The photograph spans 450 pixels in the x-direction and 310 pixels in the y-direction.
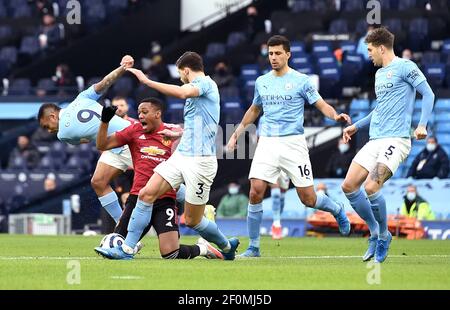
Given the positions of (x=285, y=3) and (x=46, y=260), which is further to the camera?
(x=285, y=3)

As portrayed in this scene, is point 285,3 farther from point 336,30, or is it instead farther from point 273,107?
point 273,107

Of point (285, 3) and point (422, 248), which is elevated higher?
point (285, 3)

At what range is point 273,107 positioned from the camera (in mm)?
15609

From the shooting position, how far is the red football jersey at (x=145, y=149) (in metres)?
14.9

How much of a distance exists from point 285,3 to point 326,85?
713 cm

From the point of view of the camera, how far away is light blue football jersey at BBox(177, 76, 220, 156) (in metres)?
14.2

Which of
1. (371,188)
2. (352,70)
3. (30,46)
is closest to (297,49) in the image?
(352,70)

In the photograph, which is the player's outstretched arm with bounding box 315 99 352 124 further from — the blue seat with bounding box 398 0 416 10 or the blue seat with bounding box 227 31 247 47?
the blue seat with bounding box 227 31 247 47

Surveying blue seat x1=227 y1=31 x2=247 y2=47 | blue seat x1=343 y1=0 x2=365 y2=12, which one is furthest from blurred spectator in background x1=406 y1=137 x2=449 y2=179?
blue seat x1=227 y1=31 x2=247 y2=47

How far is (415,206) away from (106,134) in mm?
12316

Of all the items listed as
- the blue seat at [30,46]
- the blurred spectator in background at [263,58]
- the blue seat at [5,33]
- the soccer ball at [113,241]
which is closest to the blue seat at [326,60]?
the blurred spectator in background at [263,58]
